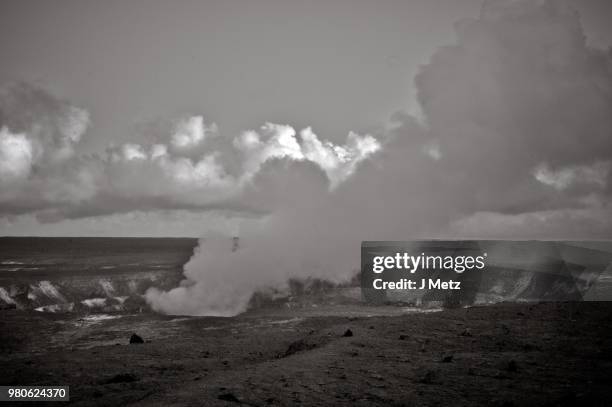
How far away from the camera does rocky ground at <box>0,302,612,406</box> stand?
882cm

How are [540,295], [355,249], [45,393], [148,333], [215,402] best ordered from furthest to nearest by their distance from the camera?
Answer: [355,249], [540,295], [148,333], [45,393], [215,402]

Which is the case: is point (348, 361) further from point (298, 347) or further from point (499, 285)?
point (499, 285)

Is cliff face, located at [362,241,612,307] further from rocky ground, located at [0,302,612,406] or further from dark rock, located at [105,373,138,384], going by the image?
dark rock, located at [105,373,138,384]

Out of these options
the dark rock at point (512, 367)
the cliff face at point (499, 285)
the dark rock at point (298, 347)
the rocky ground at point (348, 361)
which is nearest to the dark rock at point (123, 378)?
the rocky ground at point (348, 361)

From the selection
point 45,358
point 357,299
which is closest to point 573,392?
point 45,358

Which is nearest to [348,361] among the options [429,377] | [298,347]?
[429,377]

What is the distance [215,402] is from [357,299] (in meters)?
24.5

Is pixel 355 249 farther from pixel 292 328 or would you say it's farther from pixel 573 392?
pixel 573 392

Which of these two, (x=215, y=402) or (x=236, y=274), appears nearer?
(x=215, y=402)

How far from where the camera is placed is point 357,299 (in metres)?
31.9

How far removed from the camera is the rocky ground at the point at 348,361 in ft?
28.9

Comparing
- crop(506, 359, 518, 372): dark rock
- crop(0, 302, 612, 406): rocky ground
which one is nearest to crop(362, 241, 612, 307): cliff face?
crop(0, 302, 612, 406): rocky ground

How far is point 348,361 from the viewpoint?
12.0 metres

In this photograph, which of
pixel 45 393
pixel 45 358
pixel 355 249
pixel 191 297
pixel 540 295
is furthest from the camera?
pixel 355 249
